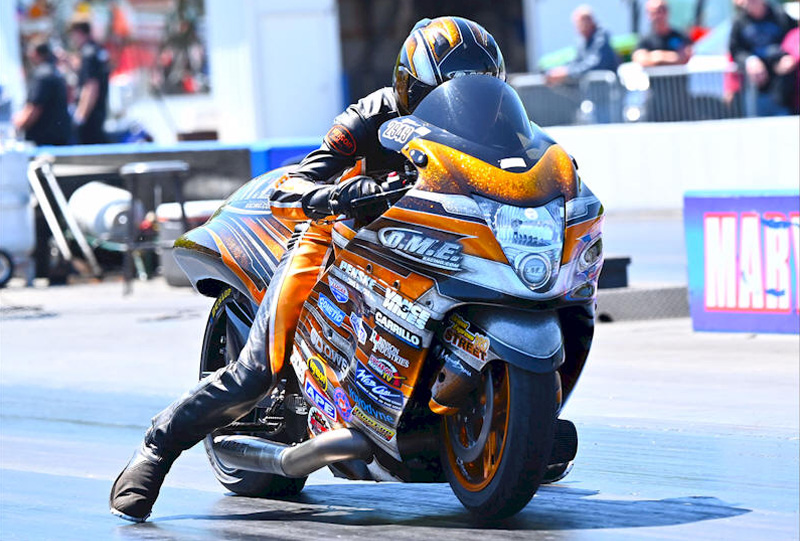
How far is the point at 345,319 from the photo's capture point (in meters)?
5.62

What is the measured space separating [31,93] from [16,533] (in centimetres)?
1260

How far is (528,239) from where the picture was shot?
17.0 ft

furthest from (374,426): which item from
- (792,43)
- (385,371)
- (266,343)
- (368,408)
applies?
(792,43)

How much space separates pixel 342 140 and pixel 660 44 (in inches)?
556

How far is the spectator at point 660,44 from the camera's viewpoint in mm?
19094

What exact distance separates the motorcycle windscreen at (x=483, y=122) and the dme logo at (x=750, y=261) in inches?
193

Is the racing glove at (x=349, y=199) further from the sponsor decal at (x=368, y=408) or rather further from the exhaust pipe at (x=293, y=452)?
the exhaust pipe at (x=293, y=452)

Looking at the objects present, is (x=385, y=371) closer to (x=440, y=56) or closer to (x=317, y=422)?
(x=317, y=422)

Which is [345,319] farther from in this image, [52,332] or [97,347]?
[52,332]

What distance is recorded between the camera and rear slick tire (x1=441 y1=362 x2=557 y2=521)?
511 cm

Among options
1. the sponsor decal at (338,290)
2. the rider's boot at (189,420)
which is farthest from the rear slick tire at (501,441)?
the rider's boot at (189,420)

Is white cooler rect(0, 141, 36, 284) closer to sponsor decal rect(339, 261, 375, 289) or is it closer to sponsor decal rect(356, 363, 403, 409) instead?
sponsor decal rect(339, 261, 375, 289)

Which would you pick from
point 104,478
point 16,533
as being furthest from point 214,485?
point 16,533

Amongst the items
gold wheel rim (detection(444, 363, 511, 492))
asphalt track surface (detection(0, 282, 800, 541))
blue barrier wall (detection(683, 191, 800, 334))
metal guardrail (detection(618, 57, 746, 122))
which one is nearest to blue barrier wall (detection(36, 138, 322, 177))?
asphalt track surface (detection(0, 282, 800, 541))
